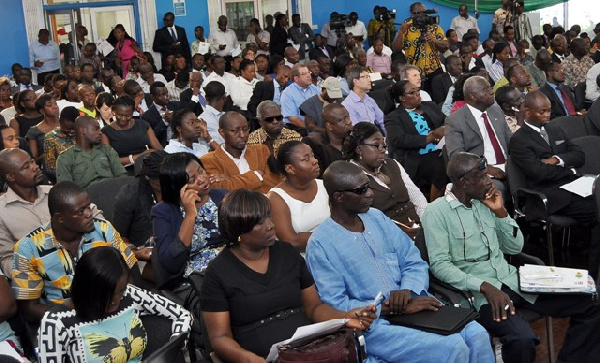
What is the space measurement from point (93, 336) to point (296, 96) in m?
5.15

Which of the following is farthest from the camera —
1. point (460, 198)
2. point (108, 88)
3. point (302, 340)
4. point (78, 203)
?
point (108, 88)

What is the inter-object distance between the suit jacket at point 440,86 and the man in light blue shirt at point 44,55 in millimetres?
6731

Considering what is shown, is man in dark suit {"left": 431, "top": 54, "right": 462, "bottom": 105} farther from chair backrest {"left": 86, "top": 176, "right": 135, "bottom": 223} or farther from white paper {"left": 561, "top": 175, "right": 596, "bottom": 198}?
chair backrest {"left": 86, "top": 176, "right": 135, "bottom": 223}

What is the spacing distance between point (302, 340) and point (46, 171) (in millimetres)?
4052

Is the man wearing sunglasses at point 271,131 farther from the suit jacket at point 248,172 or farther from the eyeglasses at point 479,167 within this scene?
the eyeglasses at point 479,167

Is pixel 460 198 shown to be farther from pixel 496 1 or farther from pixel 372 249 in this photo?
pixel 496 1

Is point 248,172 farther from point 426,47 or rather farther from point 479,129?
point 426,47

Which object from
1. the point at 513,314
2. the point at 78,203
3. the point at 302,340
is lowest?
the point at 513,314

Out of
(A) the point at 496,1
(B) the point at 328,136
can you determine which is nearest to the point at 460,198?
Result: (B) the point at 328,136

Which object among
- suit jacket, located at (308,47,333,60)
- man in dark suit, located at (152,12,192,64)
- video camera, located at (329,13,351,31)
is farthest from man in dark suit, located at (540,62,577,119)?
man in dark suit, located at (152,12,192,64)

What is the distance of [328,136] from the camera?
5.34 metres

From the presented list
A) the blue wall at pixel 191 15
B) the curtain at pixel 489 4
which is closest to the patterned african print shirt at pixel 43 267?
the blue wall at pixel 191 15

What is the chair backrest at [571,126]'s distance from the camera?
599 cm

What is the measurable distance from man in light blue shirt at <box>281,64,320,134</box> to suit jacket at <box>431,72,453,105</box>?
1507 millimetres
